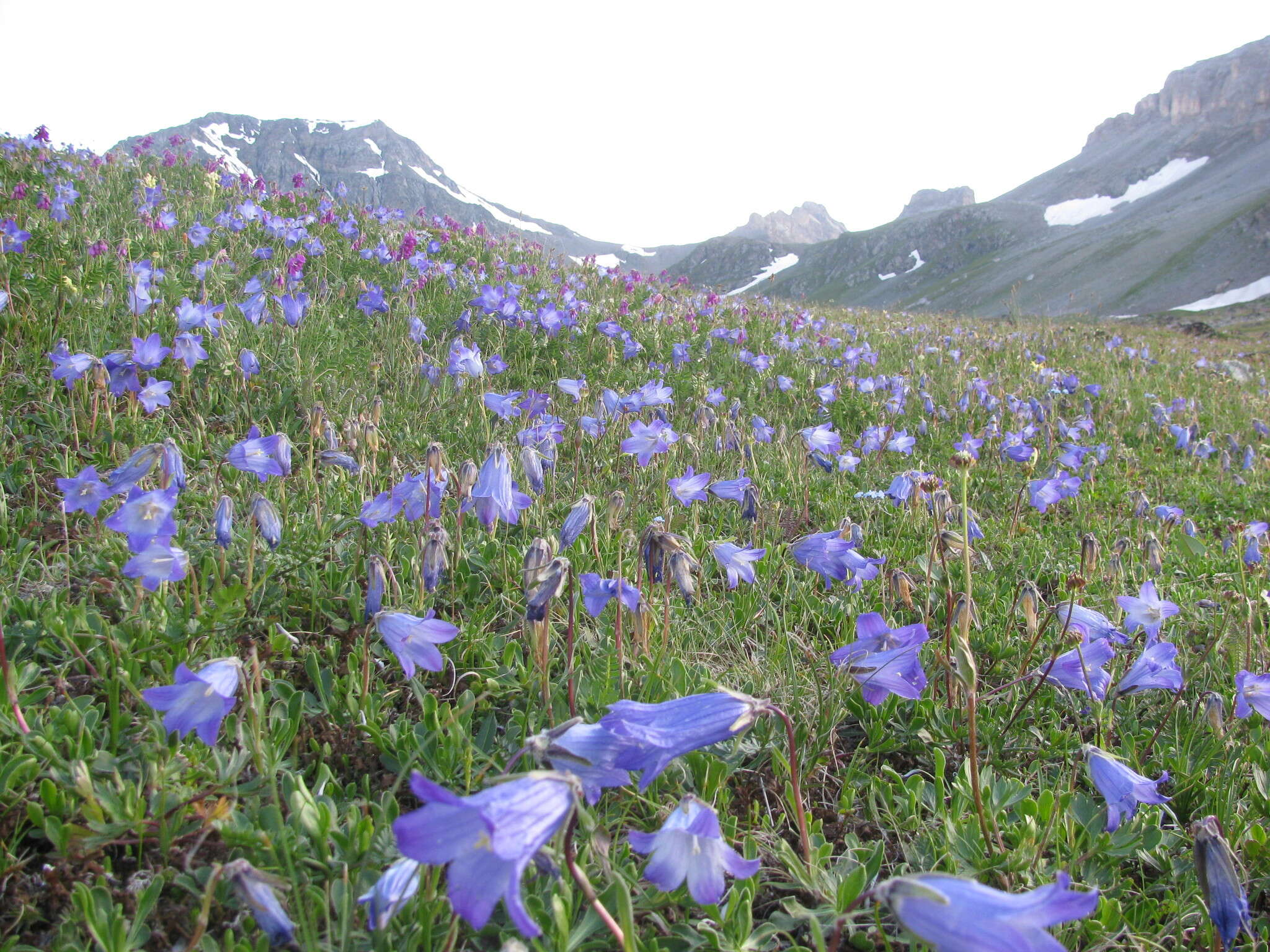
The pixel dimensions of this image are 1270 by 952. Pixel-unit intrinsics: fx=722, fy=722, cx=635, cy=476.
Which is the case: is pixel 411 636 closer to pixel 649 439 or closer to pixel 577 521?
pixel 577 521

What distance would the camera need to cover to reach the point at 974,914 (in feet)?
3.13

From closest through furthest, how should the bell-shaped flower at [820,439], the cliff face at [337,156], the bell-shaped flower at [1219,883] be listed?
the bell-shaped flower at [1219,883] → the bell-shaped flower at [820,439] → the cliff face at [337,156]

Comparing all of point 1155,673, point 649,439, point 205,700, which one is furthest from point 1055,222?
point 205,700

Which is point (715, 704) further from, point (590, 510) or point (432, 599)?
point (432, 599)

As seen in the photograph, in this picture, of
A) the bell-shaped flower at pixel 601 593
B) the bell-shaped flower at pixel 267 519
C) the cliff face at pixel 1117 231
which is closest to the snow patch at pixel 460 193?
the cliff face at pixel 1117 231

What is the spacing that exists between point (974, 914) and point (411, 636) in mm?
1291

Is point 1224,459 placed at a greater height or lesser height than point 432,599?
lesser

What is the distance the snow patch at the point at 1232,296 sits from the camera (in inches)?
1721

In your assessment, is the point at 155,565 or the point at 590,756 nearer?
the point at 590,756

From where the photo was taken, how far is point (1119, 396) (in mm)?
7633

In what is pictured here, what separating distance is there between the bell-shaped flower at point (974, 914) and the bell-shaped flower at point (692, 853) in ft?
1.06

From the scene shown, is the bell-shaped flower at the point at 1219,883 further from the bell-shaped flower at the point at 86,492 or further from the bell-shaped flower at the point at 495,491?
the bell-shaped flower at the point at 86,492

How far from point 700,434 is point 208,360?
2911 mm

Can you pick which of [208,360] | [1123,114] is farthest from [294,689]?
[1123,114]
